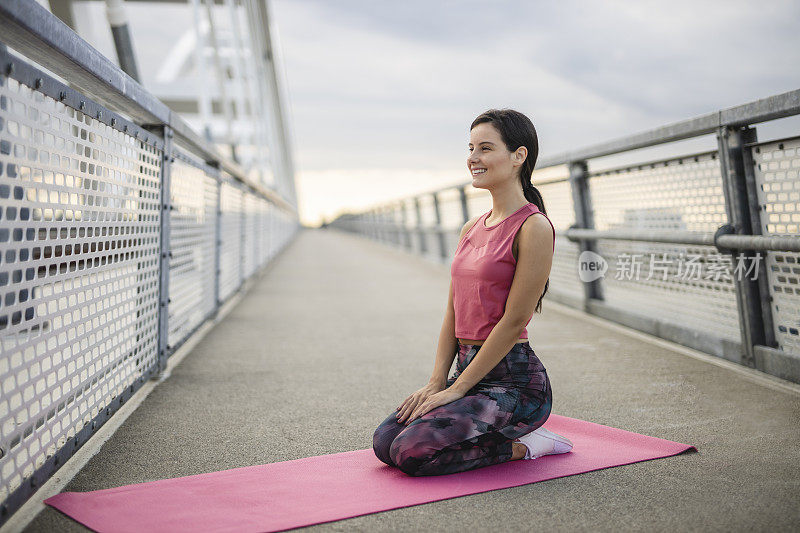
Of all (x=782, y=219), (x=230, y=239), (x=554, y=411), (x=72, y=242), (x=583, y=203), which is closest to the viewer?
(x=72, y=242)

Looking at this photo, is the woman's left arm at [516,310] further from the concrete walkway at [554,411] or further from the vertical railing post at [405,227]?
the vertical railing post at [405,227]

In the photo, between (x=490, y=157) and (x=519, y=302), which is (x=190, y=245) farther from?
(x=519, y=302)

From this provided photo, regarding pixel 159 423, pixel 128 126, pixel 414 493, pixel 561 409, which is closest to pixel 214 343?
pixel 159 423

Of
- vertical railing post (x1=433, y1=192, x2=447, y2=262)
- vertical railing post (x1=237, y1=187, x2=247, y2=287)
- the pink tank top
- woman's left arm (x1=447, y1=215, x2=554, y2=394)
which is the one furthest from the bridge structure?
vertical railing post (x1=433, y1=192, x2=447, y2=262)

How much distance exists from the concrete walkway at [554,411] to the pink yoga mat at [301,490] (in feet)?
0.21

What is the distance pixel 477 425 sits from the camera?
2273 millimetres

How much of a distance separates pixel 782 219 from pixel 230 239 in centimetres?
517

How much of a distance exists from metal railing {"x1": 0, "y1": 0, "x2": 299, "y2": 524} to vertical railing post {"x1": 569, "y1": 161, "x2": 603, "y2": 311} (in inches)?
133

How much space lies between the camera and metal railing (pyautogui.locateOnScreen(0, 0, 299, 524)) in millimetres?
1825

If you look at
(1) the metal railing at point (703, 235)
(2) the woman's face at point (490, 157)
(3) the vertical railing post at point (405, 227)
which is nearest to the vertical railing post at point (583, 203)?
(1) the metal railing at point (703, 235)

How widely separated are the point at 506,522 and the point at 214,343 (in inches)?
134

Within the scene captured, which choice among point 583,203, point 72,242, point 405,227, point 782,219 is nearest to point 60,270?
point 72,242

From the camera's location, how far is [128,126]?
9.41 ft

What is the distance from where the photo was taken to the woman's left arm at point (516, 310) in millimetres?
2340
